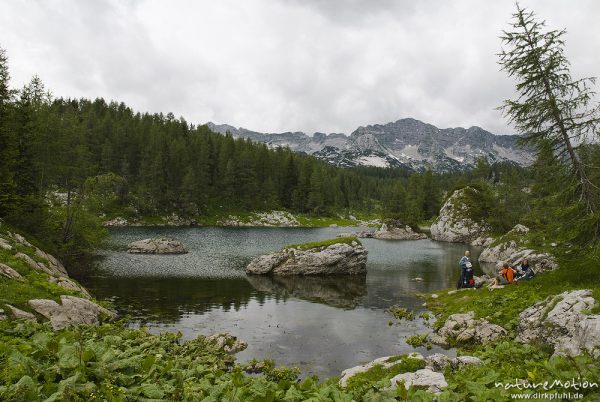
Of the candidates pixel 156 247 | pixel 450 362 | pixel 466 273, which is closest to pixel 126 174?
pixel 156 247

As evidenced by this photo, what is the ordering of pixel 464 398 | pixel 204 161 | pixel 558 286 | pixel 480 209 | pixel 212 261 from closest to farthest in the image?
1. pixel 464 398
2. pixel 558 286
3. pixel 212 261
4. pixel 480 209
5. pixel 204 161

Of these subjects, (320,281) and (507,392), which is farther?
(320,281)

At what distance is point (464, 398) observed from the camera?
10.2m

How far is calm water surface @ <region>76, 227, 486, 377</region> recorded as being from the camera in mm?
26306

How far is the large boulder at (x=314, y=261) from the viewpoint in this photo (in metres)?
54.2

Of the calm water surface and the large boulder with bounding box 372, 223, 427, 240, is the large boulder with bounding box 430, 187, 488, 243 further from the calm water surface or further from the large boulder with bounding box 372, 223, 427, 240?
the calm water surface

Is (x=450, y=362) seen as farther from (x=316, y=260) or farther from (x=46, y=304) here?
(x=316, y=260)

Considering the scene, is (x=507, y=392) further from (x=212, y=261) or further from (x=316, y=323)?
(x=212, y=261)

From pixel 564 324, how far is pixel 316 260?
3821 centimetres

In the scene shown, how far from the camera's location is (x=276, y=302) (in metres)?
38.9

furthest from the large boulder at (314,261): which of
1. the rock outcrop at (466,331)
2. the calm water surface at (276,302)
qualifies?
the rock outcrop at (466,331)

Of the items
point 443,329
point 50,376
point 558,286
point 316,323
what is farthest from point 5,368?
point 558,286

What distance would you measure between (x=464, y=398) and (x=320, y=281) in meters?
41.3

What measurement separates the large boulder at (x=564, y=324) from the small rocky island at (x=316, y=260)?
111 feet
